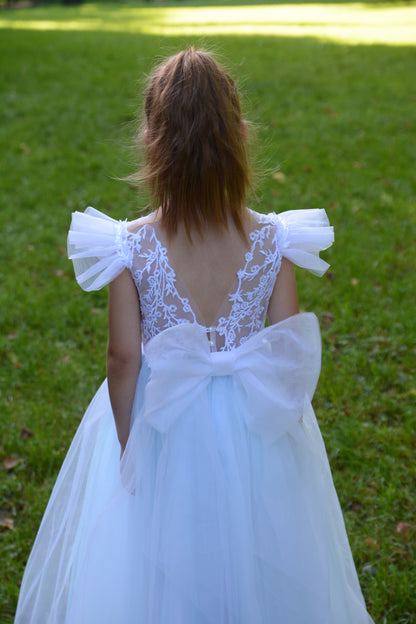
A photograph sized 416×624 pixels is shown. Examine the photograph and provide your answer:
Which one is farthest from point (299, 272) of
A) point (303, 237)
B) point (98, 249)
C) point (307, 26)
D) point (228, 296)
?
point (307, 26)

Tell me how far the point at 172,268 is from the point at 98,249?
21cm

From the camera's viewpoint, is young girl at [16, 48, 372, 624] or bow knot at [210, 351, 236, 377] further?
bow knot at [210, 351, 236, 377]

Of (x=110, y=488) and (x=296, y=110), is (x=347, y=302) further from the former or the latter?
(x=296, y=110)

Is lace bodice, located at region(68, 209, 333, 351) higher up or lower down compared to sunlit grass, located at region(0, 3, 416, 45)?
lower down

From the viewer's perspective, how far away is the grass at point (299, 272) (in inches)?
111

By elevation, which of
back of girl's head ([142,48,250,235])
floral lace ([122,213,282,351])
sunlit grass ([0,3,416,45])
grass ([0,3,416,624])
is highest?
sunlit grass ([0,3,416,45])

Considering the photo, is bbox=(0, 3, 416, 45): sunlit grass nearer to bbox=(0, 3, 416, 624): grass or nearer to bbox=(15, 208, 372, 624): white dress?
bbox=(0, 3, 416, 624): grass

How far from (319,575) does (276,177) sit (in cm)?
486

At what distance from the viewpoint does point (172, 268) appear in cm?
167

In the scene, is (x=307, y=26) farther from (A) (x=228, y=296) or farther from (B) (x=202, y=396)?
(B) (x=202, y=396)

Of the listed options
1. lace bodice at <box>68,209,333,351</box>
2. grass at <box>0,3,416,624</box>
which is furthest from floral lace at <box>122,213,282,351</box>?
grass at <box>0,3,416,624</box>

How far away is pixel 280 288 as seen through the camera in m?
1.85

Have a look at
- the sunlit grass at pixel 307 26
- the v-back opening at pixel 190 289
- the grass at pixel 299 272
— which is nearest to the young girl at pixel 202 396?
the v-back opening at pixel 190 289

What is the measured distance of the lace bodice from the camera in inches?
66.0
